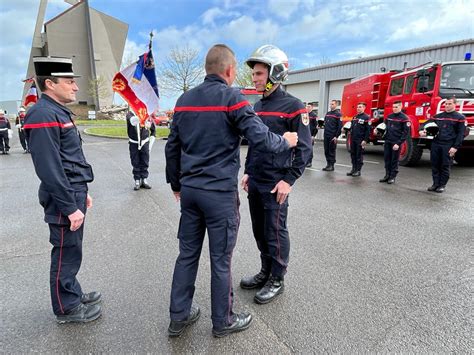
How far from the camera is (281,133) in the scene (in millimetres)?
2582

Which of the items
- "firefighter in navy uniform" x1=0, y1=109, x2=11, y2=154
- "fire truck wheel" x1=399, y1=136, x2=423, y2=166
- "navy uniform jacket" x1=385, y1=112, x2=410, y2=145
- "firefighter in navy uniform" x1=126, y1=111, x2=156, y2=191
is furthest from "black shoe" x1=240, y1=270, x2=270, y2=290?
"firefighter in navy uniform" x1=0, y1=109, x2=11, y2=154

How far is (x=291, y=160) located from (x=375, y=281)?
4.91 feet

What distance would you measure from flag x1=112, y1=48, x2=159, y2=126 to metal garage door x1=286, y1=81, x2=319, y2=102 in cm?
1697

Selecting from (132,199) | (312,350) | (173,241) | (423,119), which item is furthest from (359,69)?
(312,350)

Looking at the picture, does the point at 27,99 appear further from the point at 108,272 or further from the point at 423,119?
the point at 423,119

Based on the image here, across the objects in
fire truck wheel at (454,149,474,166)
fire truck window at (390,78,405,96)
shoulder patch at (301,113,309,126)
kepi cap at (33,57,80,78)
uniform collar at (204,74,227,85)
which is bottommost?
fire truck wheel at (454,149,474,166)

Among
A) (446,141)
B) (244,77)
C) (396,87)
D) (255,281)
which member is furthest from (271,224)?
(244,77)

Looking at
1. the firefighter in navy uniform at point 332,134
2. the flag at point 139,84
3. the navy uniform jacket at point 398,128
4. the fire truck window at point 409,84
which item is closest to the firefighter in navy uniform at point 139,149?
the flag at point 139,84

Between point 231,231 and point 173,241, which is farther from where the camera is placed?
point 173,241

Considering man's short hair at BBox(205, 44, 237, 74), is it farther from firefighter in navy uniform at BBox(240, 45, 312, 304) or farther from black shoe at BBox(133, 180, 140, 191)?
black shoe at BBox(133, 180, 140, 191)

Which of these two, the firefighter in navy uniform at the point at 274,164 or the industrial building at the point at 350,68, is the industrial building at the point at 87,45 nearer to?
the industrial building at the point at 350,68

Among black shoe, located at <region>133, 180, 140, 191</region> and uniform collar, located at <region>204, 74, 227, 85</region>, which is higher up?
uniform collar, located at <region>204, 74, 227, 85</region>

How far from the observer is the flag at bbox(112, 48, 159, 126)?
586cm

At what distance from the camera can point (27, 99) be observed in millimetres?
6402
